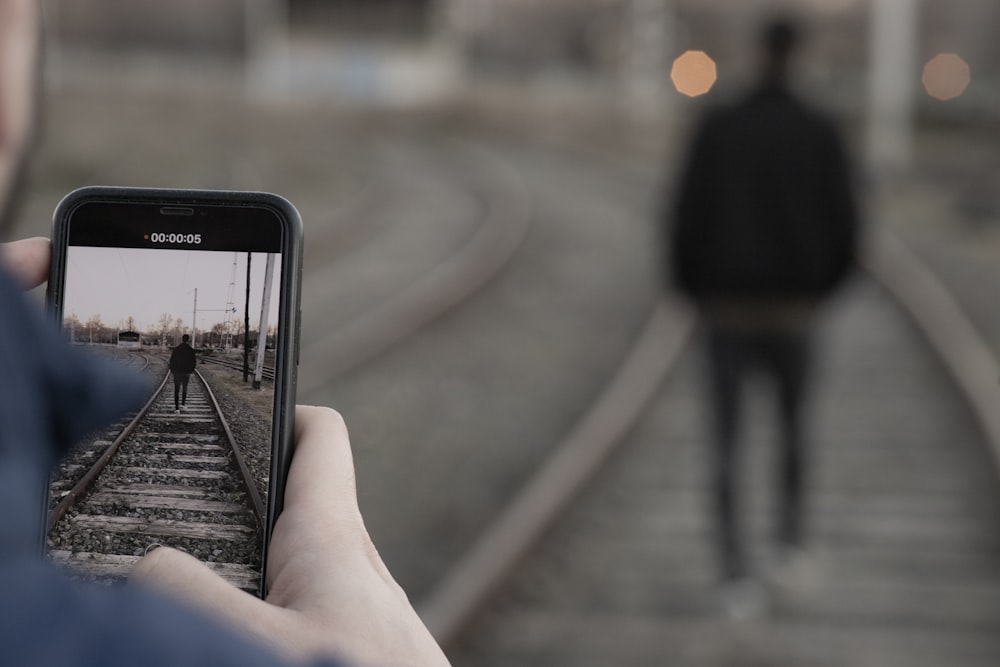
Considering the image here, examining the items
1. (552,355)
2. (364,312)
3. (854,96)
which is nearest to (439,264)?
(364,312)

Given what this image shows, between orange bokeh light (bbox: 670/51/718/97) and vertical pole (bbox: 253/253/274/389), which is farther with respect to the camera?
orange bokeh light (bbox: 670/51/718/97)

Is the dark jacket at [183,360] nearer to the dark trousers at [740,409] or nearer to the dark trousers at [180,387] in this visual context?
the dark trousers at [180,387]

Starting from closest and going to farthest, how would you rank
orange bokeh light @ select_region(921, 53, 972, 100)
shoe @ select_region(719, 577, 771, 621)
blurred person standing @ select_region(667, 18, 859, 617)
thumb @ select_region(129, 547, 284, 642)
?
1. thumb @ select_region(129, 547, 284, 642)
2. blurred person standing @ select_region(667, 18, 859, 617)
3. shoe @ select_region(719, 577, 771, 621)
4. orange bokeh light @ select_region(921, 53, 972, 100)

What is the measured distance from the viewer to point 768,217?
4.19m

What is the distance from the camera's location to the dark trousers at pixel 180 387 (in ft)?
2.69

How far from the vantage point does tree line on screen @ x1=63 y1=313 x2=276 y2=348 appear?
0.81 m

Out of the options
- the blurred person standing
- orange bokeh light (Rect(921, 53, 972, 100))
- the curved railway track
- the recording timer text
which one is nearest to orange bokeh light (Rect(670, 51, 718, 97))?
orange bokeh light (Rect(921, 53, 972, 100))

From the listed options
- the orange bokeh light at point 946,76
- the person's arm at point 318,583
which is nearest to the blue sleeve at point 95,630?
the person's arm at point 318,583

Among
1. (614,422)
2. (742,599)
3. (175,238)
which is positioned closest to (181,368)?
(175,238)

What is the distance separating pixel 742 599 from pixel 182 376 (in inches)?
175

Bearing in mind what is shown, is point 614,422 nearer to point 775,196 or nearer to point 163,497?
point 775,196

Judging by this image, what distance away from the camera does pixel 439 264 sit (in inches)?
515

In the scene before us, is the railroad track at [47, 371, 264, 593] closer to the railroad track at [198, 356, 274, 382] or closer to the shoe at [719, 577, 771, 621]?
the railroad track at [198, 356, 274, 382]

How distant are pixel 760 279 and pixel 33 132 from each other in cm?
374
